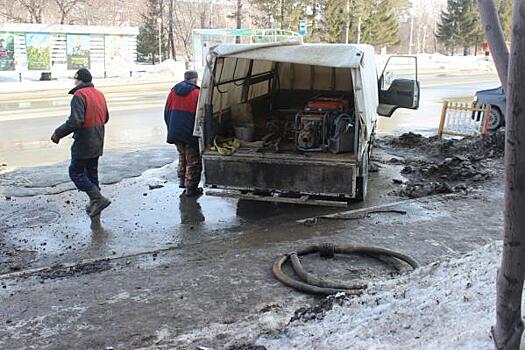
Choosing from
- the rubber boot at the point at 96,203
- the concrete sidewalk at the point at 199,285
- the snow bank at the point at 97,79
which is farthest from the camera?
the snow bank at the point at 97,79

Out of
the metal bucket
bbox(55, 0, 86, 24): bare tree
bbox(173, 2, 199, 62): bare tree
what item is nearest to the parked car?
the metal bucket

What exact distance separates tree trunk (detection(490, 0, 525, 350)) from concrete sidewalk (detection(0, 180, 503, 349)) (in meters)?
1.74

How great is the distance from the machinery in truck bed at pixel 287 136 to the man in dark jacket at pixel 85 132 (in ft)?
4.42

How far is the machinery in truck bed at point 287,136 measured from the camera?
23.5 ft

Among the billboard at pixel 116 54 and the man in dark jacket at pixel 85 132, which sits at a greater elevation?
the billboard at pixel 116 54

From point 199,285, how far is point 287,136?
457 centimetres

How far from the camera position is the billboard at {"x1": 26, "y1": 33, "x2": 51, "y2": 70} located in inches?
1193

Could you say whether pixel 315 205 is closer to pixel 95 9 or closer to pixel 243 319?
pixel 243 319

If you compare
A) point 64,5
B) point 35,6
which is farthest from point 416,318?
point 35,6

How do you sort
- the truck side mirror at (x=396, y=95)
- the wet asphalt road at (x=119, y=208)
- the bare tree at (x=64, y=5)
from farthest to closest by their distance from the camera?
the bare tree at (x=64, y=5) → the truck side mirror at (x=396, y=95) → the wet asphalt road at (x=119, y=208)

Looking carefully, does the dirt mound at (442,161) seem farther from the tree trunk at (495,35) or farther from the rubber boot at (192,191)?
the tree trunk at (495,35)

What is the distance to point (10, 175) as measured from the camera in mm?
9625

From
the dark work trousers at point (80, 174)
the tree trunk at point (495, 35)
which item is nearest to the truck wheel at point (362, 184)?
the dark work trousers at point (80, 174)

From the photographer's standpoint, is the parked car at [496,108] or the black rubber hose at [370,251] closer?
the black rubber hose at [370,251]
